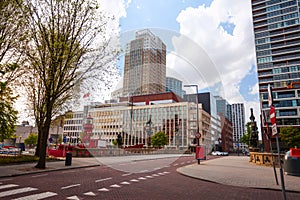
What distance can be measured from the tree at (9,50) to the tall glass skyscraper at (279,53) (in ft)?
242

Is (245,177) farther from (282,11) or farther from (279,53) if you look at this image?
(282,11)

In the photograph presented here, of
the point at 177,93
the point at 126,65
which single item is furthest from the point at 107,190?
the point at 126,65

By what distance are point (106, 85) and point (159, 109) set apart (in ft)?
16.0

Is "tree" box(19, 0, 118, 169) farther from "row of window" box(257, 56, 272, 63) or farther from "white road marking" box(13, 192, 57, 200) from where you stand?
"row of window" box(257, 56, 272, 63)

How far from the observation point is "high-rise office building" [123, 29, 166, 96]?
8391mm

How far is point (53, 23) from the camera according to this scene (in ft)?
51.9

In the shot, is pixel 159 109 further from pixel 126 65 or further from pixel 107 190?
pixel 107 190

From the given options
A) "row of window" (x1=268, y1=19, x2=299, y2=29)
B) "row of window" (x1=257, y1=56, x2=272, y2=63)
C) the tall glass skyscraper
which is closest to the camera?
the tall glass skyscraper

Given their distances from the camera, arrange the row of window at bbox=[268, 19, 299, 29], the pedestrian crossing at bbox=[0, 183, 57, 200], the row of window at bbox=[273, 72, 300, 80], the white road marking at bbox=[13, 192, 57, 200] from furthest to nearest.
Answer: the row of window at bbox=[268, 19, 299, 29]
the row of window at bbox=[273, 72, 300, 80]
the pedestrian crossing at bbox=[0, 183, 57, 200]
the white road marking at bbox=[13, 192, 57, 200]

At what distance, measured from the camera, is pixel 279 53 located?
79.6 m

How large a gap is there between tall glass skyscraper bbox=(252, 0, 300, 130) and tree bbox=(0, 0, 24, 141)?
73645 mm

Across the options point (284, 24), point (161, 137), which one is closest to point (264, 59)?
point (284, 24)

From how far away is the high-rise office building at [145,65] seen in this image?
27.5ft

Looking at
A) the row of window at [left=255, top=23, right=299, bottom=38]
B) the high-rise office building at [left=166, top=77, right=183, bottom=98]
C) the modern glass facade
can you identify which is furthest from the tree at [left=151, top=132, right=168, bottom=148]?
the row of window at [left=255, top=23, right=299, bottom=38]
